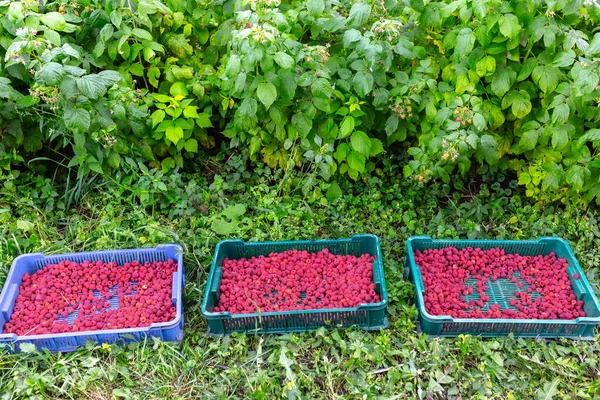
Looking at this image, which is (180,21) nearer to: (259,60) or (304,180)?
(259,60)

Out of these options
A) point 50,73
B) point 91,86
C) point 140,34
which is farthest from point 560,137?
point 50,73

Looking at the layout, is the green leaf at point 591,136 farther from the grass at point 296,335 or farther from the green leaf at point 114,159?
the green leaf at point 114,159

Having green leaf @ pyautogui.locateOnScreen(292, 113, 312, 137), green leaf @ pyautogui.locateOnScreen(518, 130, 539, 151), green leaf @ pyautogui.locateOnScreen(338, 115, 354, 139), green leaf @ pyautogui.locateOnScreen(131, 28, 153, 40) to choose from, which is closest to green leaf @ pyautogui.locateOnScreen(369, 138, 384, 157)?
green leaf @ pyautogui.locateOnScreen(338, 115, 354, 139)

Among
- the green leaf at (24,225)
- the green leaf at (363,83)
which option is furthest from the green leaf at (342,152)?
the green leaf at (24,225)

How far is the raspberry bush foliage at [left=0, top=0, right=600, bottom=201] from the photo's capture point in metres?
2.60

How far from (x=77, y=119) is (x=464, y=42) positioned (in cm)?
196

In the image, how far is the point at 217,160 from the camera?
3.61 meters

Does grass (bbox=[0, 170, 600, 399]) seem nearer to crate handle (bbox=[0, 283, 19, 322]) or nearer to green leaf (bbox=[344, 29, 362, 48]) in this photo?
crate handle (bbox=[0, 283, 19, 322])

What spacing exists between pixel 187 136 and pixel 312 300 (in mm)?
1251

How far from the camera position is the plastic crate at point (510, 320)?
247 centimetres

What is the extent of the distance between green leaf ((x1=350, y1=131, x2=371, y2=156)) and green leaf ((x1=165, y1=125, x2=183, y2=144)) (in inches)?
38.8

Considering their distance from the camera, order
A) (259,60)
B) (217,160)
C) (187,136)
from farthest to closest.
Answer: (217,160) < (187,136) < (259,60)

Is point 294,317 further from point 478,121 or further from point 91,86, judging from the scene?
point 91,86

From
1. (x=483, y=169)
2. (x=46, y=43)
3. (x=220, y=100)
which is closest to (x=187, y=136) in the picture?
(x=220, y=100)
